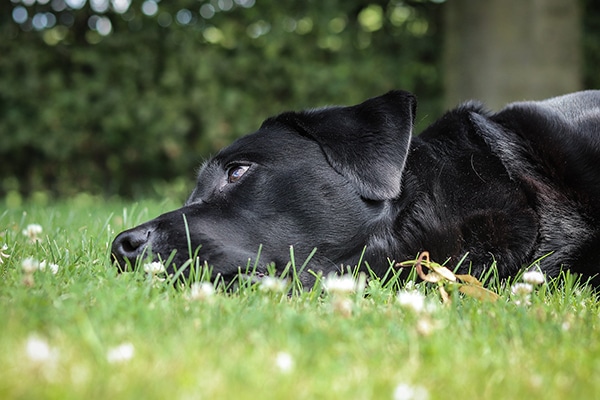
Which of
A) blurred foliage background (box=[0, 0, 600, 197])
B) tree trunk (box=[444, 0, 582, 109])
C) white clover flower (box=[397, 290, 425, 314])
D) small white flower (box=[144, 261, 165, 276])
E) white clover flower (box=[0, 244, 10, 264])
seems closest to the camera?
white clover flower (box=[397, 290, 425, 314])

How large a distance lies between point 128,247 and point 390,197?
1.02m

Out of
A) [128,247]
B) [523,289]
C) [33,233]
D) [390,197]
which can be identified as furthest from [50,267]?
[523,289]

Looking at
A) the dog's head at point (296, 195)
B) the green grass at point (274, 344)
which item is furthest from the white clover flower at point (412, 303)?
the dog's head at point (296, 195)

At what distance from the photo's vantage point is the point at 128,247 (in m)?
2.40

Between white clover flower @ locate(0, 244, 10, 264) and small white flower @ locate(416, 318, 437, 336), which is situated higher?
small white flower @ locate(416, 318, 437, 336)

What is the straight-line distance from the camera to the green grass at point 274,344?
1266 millimetres

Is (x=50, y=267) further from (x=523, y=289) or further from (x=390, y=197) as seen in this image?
(x=523, y=289)

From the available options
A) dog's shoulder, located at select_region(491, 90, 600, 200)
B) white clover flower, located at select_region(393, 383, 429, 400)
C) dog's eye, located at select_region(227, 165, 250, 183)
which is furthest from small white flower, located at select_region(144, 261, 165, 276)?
dog's shoulder, located at select_region(491, 90, 600, 200)

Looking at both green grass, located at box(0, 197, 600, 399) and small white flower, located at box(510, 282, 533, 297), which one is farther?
small white flower, located at box(510, 282, 533, 297)

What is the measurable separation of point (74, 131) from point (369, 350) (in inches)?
243

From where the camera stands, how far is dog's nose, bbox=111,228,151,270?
2373 mm

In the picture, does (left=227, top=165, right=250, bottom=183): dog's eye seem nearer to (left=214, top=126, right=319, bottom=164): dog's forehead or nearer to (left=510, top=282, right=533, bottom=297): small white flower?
(left=214, top=126, right=319, bottom=164): dog's forehead

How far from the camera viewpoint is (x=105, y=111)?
23.2 ft

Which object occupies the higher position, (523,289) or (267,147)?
(267,147)
